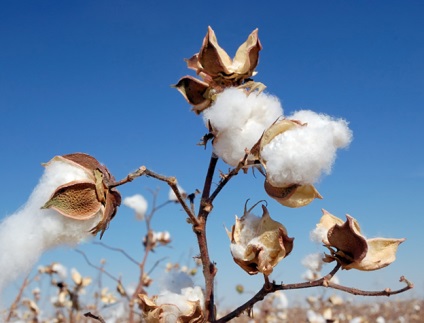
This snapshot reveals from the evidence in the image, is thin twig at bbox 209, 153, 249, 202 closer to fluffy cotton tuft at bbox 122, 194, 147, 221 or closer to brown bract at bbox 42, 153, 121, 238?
brown bract at bbox 42, 153, 121, 238

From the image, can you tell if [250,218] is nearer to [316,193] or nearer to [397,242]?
[316,193]

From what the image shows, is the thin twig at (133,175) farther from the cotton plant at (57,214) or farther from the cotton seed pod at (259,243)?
the cotton seed pod at (259,243)

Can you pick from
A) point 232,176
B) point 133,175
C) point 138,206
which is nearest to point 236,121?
point 232,176

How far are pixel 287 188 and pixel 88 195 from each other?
35 cm

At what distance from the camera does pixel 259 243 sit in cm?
93

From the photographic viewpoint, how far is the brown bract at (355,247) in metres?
0.93

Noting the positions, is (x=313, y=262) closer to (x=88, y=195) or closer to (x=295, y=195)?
(x=295, y=195)

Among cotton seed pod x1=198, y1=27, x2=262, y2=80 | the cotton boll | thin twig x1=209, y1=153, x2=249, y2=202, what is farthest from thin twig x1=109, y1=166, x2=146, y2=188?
the cotton boll

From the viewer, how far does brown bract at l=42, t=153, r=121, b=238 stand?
90 cm

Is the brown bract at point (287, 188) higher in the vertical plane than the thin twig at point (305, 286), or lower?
higher

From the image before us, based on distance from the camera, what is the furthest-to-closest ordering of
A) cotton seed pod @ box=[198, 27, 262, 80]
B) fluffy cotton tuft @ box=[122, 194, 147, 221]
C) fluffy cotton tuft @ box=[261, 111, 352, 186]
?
fluffy cotton tuft @ box=[122, 194, 147, 221] < cotton seed pod @ box=[198, 27, 262, 80] < fluffy cotton tuft @ box=[261, 111, 352, 186]

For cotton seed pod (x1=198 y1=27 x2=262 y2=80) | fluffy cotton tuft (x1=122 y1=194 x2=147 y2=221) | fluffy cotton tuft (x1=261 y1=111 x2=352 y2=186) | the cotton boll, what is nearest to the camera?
fluffy cotton tuft (x1=261 y1=111 x2=352 y2=186)

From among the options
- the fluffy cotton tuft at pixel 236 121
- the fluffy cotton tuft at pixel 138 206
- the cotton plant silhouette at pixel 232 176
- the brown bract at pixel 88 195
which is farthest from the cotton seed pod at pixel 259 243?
the fluffy cotton tuft at pixel 138 206

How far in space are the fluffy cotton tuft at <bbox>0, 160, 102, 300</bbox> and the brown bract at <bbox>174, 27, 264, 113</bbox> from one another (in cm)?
28
